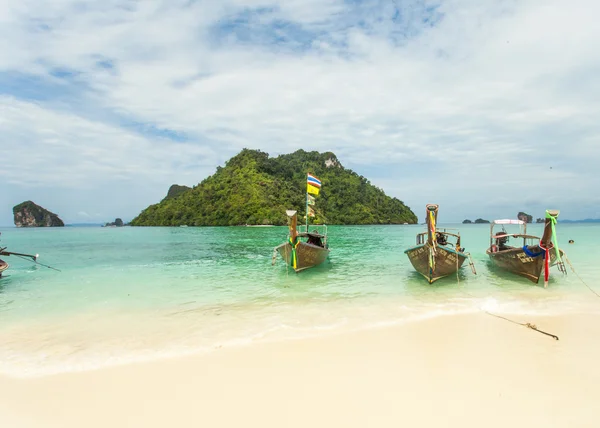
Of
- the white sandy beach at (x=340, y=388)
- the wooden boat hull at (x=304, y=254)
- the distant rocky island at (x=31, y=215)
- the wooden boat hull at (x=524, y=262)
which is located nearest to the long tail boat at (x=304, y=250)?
the wooden boat hull at (x=304, y=254)

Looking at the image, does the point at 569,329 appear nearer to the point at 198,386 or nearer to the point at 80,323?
the point at 198,386

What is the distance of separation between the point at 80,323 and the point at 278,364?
6.57m

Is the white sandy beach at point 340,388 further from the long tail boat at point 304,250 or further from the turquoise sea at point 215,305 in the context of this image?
the long tail boat at point 304,250

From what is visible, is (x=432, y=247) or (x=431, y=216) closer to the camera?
(x=431, y=216)

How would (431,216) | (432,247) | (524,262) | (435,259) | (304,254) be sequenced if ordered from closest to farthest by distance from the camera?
(431,216), (432,247), (435,259), (524,262), (304,254)

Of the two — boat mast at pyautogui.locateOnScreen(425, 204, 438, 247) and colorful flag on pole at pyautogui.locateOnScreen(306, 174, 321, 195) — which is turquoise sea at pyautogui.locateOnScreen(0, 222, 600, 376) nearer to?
boat mast at pyautogui.locateOnScreen(425, 204, 438, 247)

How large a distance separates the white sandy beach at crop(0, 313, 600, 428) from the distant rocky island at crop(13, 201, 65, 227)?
193 meters

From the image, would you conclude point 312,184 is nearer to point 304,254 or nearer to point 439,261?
point 304,254

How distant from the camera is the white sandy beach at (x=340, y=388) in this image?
171 inches

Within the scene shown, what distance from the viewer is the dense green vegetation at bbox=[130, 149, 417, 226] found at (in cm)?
9712

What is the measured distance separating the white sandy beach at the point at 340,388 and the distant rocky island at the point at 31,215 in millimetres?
193332

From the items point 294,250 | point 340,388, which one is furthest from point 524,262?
point 340,388

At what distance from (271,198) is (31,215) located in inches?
5273

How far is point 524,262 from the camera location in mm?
13750
